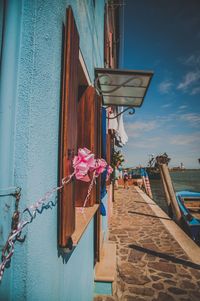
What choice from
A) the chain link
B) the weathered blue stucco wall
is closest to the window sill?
the weathered blue stucco wall

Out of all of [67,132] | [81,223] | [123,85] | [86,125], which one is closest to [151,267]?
[81,223]

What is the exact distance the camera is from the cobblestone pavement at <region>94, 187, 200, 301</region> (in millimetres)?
3833

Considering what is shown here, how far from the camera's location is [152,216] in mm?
9359

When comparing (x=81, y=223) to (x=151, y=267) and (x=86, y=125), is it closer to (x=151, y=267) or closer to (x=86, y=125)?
(x=86, y=125)

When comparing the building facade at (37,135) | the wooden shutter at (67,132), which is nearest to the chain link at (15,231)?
the building facade at (37,135)

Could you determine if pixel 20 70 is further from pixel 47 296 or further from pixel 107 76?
pixel 107 76

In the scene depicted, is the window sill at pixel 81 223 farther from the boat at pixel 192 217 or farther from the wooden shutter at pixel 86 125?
the boat at pixel 192 217

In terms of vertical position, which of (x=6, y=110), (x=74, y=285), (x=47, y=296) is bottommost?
(x=74, y=285)

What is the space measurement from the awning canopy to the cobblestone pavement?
3.96 m

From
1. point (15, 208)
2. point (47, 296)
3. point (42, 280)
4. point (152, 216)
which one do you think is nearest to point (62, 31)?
point (15, 208)

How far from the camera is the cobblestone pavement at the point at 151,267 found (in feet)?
12.6

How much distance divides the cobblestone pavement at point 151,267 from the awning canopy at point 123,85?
13.0 feet

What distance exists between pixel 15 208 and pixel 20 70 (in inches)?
25.2

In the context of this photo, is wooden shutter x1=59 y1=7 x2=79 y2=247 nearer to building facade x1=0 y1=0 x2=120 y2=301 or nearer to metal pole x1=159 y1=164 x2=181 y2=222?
building facade x1=0 y1=0 x2=120 y2=301
